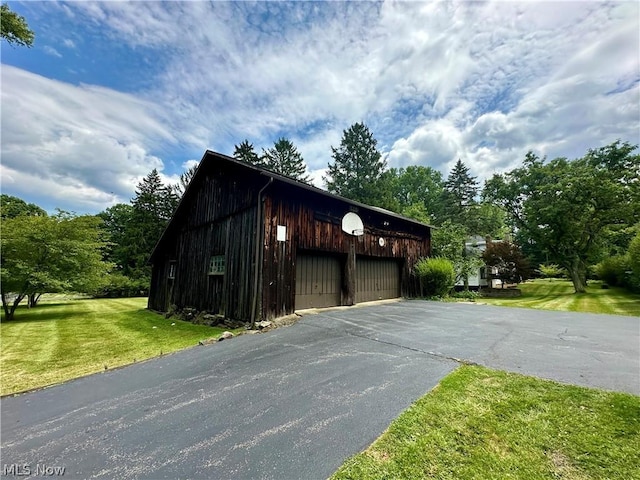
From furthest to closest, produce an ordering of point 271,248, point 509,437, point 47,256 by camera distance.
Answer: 1. point 47,256
2. point 271,248
3. point 509,437

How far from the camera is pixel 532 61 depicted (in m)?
7.70

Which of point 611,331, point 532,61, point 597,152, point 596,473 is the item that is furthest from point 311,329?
point 597,152

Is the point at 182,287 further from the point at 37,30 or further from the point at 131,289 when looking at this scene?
the point at 131,289

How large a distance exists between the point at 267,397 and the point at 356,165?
98.5 ft

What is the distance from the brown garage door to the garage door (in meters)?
1.32

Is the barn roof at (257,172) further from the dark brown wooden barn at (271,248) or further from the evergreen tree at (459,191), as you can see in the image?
the evergreen tree at (459,191)

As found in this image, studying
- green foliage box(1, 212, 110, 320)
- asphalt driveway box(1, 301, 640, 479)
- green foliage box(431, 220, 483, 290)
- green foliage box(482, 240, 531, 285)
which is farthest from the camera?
green foliage box(482, 240, 531, 285)

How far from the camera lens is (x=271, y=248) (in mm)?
7332

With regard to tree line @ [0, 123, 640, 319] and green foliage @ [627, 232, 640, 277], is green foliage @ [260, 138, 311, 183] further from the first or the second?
green foliage @ [627, 232, 640, 277]

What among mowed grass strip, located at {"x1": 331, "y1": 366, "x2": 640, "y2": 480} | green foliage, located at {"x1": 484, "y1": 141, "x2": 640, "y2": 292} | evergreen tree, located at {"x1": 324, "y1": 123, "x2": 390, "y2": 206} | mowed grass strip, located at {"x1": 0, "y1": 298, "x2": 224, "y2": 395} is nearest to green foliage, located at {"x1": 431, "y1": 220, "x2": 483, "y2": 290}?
green foliage, located at {"x1": 484, "y1": 141, "x2": 640, "y2": 292}

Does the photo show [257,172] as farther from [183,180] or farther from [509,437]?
[183,180]

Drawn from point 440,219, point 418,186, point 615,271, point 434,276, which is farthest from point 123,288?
point 615,271

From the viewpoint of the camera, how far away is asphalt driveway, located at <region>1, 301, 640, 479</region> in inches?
86.0

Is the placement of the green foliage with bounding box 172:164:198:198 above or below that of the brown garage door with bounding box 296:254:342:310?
above
